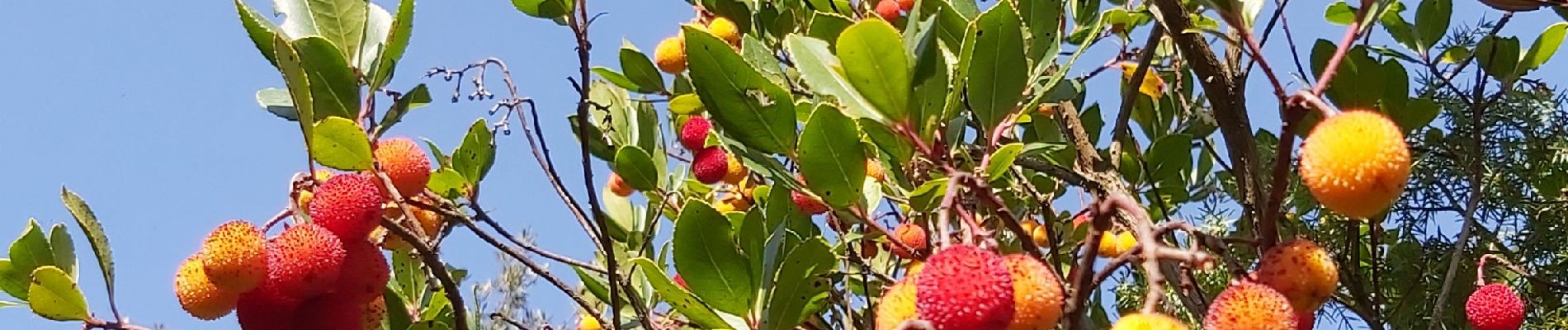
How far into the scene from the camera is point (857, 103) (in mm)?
978

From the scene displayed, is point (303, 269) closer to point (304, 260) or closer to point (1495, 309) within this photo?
point (304, 260)

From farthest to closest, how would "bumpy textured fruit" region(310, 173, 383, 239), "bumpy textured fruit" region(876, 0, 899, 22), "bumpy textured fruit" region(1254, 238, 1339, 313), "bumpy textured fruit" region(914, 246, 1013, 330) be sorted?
"bumpy textured fruit" region(876, 0, 899, 22) → "bumpy textured fruit" region(310, 173, 383, 239) → "bumpy textured fruit" region(1254, 238, 1339, 313) → "bumpy textured fruit" region(914, 246, 1013, 330)

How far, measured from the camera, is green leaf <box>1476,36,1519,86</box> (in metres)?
1.61

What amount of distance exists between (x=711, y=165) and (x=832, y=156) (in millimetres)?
620

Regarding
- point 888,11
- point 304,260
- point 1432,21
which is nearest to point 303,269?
point 304,260

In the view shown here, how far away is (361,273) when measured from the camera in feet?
2.95

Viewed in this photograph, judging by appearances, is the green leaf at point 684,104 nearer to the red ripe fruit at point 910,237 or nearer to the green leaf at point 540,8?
the green leaf at point 540,8

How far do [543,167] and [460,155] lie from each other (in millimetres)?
89

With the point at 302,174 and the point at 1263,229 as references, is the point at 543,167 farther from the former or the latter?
the point at 1263,229

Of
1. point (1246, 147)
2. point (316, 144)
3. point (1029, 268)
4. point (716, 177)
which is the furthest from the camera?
point (716, 177)

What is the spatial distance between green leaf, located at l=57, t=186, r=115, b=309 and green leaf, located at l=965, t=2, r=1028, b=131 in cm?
64

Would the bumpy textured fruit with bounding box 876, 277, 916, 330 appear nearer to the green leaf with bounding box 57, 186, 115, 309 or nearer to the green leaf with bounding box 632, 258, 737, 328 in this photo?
the green leaf with bounding box 632, 258, 737, 328

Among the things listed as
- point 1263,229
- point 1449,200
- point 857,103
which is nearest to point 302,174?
point 857,103

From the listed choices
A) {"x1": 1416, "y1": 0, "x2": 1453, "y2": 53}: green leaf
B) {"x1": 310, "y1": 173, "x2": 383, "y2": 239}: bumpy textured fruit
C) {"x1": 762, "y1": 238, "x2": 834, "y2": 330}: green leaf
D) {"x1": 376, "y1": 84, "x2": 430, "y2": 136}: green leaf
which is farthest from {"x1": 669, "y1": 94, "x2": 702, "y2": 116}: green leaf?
{"x1": 1416, "y1": 0, "x2": 1453, "y2": 53}: green leaf
